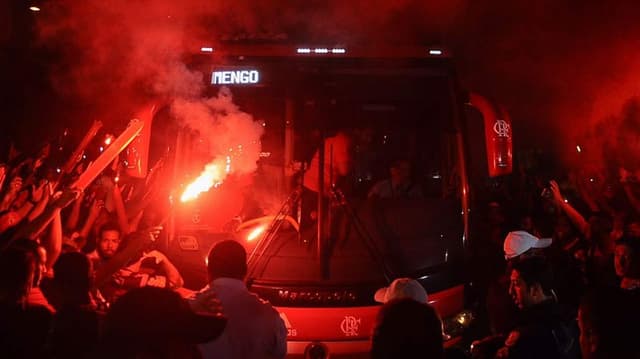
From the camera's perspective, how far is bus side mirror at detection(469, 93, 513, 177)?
4.60 m

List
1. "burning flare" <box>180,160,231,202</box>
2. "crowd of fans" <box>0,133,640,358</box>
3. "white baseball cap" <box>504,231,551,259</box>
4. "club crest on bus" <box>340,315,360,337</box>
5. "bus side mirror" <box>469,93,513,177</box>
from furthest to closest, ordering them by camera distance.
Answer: "burning flare" <box>180,160,231,202</box>, "bus side mirror" <box>469,93,513,177</box>, "club crest on bus" <box>340,315,360,337</box>, "white baseball cap" <box>504,231,551,259</box>, "crowd of fans" <box>0,133,640,358</box>

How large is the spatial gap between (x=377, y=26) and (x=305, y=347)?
3881mm

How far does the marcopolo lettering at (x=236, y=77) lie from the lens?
16.2ft

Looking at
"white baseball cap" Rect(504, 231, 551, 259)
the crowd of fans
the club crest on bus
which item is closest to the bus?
the club crest on bus

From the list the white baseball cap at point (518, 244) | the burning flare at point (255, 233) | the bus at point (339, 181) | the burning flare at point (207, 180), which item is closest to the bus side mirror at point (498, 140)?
the bus at point (339, 181)

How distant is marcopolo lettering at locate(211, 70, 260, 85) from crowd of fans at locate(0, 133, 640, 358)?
1.27 meters

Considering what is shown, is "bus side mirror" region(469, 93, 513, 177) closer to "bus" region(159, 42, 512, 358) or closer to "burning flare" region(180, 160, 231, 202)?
"bus" region(159, 42, 512, 358)

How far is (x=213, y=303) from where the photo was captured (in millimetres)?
2420

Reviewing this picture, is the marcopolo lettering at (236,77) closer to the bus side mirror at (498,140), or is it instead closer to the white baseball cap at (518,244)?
the bus side mirror at (498,140)

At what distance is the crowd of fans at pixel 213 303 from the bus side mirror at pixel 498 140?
0.71 m

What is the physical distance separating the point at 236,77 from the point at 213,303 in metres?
2.93

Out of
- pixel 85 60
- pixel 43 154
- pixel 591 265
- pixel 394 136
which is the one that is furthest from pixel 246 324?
pixel 85 60

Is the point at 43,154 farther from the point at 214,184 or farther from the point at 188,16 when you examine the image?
the point at 214,184

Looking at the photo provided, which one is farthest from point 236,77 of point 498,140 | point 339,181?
point 498,140
